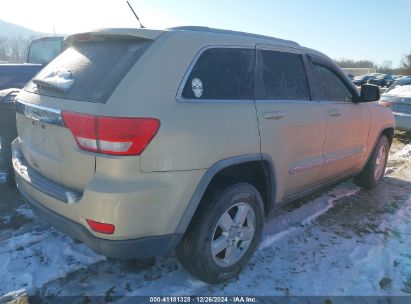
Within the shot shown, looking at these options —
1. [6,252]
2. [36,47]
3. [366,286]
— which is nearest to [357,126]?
[366,286]

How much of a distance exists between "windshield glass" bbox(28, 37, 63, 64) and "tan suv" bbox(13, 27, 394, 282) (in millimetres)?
5791

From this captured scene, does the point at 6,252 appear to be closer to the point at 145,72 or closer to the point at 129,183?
the point at 129,183

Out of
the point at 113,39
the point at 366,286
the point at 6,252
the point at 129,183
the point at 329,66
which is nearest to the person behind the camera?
the point at 129,183

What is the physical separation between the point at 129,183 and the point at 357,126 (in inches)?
122

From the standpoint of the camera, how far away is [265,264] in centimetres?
315

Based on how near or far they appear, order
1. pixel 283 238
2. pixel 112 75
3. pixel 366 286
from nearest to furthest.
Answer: pixel 112 75
pixel 366 286
pixel 283 238

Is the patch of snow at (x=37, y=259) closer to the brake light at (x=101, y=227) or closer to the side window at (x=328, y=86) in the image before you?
the brake light at (x=101, y=227)

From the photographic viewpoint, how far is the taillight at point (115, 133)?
2111 millimetres

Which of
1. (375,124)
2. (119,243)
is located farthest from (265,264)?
(375,124)

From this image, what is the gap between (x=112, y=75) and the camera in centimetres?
231

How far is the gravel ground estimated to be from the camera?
2.79m

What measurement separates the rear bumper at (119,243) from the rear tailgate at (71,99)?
0.25 metres

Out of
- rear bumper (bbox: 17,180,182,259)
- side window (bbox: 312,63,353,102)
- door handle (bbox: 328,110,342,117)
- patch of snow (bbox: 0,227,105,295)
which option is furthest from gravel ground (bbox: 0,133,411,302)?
side window (bbox: 312,63,353,102)

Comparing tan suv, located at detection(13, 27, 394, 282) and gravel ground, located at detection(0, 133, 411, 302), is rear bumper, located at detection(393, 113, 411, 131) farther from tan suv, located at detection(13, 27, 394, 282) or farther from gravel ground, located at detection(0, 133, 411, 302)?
tan suv, located at detection(13, 27, 394, 282)
